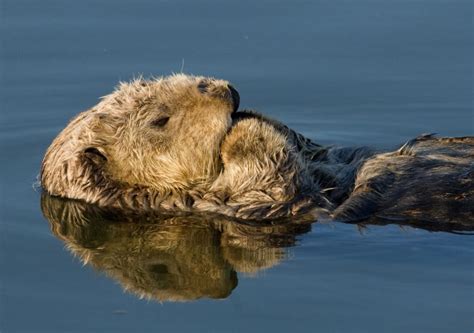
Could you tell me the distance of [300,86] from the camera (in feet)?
31.0

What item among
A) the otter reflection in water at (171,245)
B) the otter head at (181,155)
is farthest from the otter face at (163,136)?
the otter reflection in water at (171,245)

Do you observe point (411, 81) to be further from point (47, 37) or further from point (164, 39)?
point (47, 37)

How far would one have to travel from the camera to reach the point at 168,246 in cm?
697

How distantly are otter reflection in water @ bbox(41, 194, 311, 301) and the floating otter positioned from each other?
100 millimetres

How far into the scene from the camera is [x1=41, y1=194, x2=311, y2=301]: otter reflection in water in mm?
6449

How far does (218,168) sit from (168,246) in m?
0.59

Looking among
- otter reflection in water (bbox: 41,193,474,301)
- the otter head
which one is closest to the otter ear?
the otter head

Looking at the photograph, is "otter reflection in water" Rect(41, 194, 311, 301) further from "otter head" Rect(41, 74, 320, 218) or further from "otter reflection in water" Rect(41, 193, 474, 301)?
"otter head" Rect(41, 74, 320, 218)

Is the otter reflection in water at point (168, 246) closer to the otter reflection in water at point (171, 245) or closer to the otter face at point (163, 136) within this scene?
the otter reflection in water at point (171, 245)

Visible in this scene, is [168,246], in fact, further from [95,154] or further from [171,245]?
[95,154]

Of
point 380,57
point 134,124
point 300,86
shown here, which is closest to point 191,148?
point 134,124

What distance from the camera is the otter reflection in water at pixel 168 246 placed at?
6.45 m

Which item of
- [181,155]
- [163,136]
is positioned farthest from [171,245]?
[163,136]

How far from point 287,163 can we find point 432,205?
3.06ft
